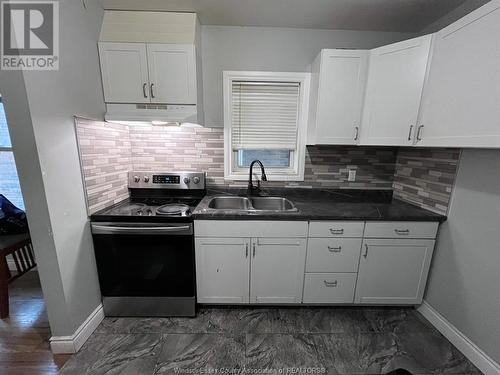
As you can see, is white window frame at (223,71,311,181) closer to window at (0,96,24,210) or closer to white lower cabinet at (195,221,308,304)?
white lower cabinet at (195,221,308,304)

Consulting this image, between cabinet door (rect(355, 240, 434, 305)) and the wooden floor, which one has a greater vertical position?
cabinet door (rect(355, 240, 434, 305))

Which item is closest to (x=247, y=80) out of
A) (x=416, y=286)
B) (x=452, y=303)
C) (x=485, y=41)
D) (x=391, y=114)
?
(x=391, y=114)

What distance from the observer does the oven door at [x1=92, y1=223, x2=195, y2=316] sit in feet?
5.14

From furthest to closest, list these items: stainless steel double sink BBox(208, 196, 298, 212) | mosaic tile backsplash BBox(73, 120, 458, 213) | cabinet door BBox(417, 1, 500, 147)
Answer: stainless steel double sink BBox(208, 196, 298, 212)
mosaic tile backsplash BBox(73, 120, 458, 213)
cabinet door BBox(417, 1, 500, 147)

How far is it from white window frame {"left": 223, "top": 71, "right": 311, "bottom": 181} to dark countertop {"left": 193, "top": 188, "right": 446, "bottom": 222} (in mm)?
170

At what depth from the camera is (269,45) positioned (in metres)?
1.93

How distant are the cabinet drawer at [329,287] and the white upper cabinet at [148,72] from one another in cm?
181

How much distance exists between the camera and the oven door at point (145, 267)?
157 cm

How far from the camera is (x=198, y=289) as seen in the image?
1751 millimetres

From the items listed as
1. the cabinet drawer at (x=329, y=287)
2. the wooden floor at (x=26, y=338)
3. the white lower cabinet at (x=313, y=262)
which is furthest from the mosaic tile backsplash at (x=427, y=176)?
the wooden floor at (x=26, y=338)

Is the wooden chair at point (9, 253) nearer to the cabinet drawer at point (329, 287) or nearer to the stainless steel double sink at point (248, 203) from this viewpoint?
the stainless steel double sink at point (248, 203)

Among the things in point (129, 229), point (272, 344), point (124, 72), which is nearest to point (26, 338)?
point (129, 229)

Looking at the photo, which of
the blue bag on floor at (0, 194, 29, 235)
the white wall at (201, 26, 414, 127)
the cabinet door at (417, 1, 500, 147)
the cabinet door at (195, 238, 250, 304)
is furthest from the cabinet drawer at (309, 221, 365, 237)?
the blue bag on floor at (0, 194, 29, 235)

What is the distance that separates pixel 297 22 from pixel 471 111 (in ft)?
4.80
